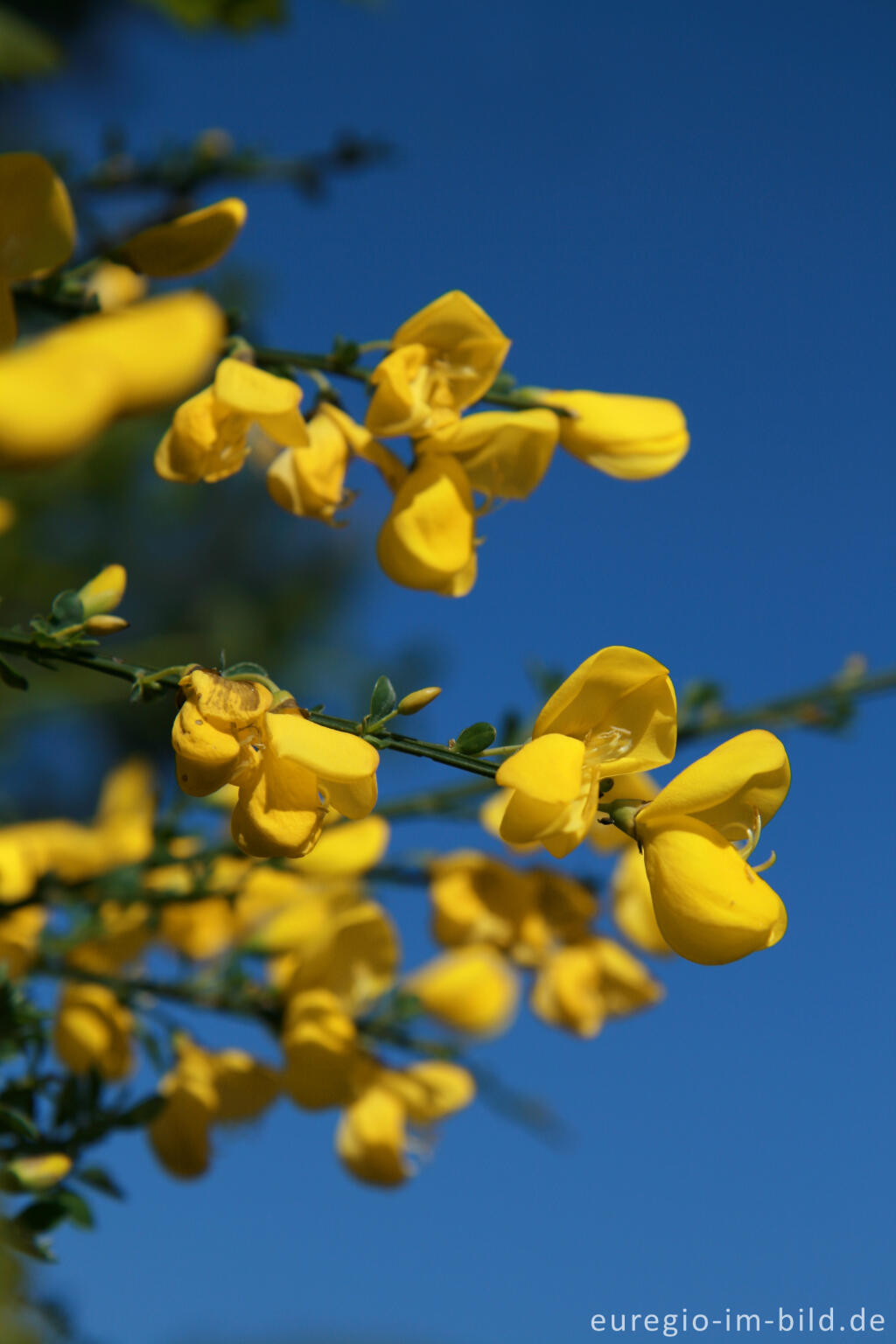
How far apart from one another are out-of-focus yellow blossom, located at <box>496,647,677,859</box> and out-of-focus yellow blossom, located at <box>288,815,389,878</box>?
0.43 m

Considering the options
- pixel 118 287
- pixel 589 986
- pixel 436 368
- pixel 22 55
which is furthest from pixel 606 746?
pixel 118 287

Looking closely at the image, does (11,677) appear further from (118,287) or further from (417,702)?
(118,287)

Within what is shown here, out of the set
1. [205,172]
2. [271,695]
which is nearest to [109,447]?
[205,172]

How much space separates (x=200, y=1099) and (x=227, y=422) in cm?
56

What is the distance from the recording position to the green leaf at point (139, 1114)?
2.45ft

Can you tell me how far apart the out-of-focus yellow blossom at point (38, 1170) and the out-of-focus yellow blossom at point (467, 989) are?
390 mm

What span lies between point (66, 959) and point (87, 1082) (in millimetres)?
172

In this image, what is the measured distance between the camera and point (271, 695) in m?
0.44

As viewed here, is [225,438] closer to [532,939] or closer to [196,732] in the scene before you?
[196,732]

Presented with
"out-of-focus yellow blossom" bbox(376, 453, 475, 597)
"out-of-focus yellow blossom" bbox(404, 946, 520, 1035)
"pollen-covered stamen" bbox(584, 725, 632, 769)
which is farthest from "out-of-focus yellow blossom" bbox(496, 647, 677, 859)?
"out-of-focus yellow blossom" bbox(404, 946, 520, 1035)

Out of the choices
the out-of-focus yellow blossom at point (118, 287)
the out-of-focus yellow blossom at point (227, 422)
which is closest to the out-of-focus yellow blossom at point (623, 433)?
the out-of-focus yellow blossom at point (227, 422)

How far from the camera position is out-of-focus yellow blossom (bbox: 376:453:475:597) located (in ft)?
2.05

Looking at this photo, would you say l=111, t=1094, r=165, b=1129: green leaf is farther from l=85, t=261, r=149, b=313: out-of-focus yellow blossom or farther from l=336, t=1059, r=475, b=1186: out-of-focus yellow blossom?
l=85, t=261, r=149, b=313: out-of-focus yellow blossom

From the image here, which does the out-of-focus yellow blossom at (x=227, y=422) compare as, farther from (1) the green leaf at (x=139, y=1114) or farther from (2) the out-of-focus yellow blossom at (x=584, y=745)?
(1) the green leaf at (x=139, y=1114)
